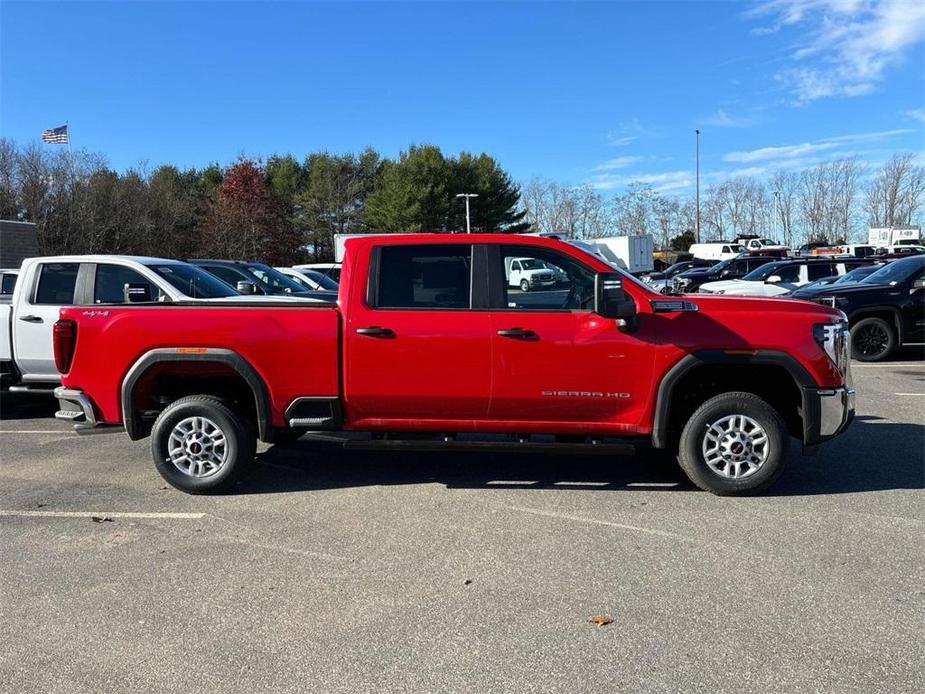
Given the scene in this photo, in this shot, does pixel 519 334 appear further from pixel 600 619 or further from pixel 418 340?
pixel 600 619

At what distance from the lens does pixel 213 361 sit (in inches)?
221

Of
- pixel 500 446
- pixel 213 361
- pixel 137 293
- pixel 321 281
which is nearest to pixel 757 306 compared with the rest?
pixel 500 446

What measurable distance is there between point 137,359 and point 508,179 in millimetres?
59943

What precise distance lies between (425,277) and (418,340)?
1.72 ft

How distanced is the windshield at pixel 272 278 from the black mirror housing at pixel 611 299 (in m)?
11.4

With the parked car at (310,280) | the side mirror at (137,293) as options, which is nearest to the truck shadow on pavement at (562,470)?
the side mirror at (137,293)

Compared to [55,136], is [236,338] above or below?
below

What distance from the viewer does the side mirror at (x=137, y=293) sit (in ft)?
25.8

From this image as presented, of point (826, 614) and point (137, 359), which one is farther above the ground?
point (137, 359)

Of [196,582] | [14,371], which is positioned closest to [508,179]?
[14,371]

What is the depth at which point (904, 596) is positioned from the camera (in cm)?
383

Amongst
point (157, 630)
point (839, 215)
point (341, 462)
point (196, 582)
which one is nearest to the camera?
point (157, 630)

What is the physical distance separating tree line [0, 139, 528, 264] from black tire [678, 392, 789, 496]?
35245 mm

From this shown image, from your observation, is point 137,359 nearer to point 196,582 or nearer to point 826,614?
point 196,582
